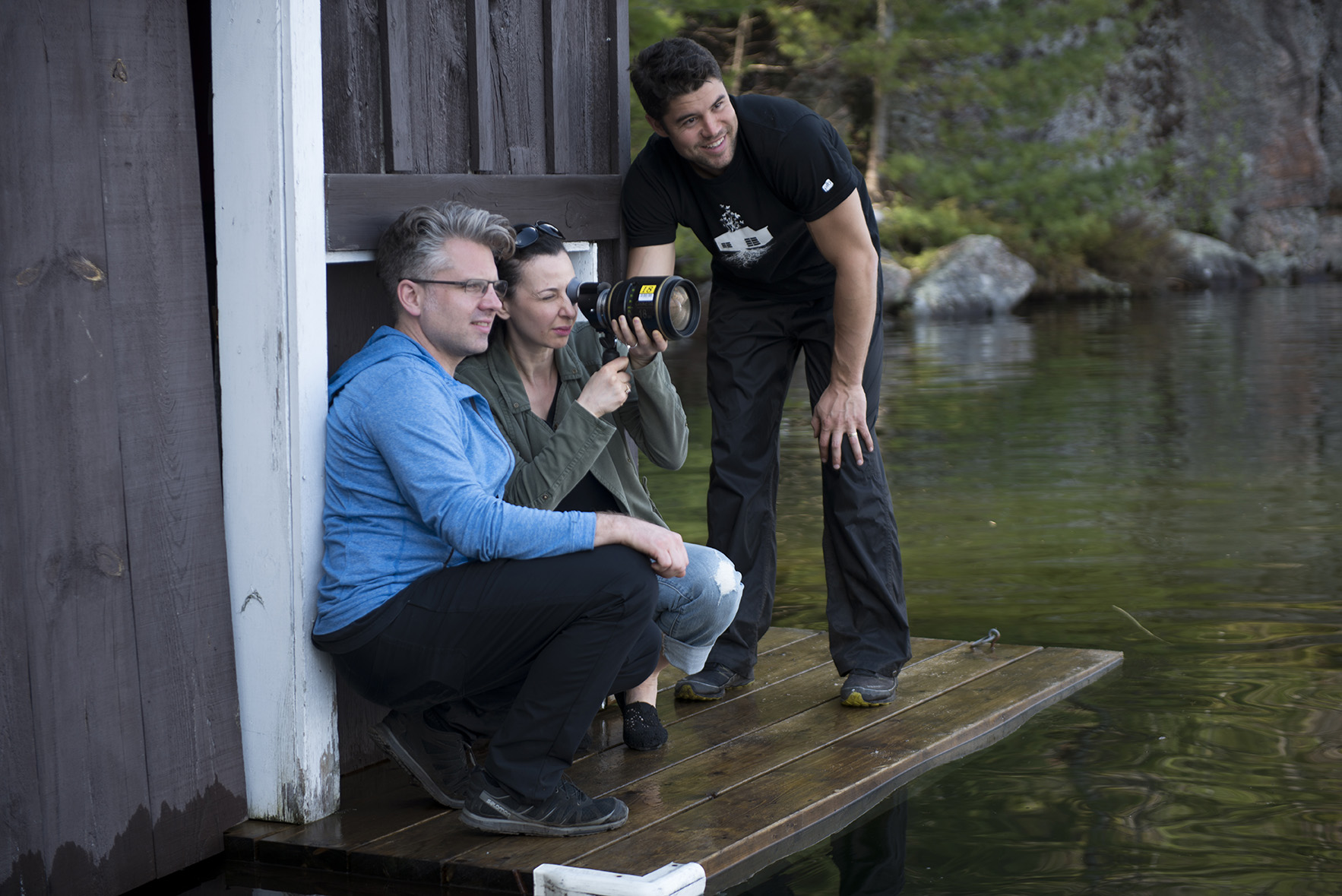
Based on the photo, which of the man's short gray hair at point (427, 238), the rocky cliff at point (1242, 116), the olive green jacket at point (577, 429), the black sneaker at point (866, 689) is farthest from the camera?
the rocky cliff at point (1242, 116)

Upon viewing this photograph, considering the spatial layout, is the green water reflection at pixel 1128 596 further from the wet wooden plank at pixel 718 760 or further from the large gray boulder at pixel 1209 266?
the large gray boulder at pixel 1209 266

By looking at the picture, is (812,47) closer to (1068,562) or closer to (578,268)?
(1068,562)

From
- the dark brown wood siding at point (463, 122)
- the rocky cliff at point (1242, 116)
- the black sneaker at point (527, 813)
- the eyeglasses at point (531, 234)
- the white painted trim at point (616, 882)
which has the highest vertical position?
the rocky cliff at point (1242, 116)

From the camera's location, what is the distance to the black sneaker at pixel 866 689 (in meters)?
3.65

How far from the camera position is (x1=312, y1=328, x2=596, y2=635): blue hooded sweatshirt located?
104 inches

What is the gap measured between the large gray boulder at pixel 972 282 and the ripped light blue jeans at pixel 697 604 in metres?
16.4

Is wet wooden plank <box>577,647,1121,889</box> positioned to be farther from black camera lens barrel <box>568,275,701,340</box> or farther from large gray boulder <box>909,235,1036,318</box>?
large gray boulder <box>909,235,1036,318</box>

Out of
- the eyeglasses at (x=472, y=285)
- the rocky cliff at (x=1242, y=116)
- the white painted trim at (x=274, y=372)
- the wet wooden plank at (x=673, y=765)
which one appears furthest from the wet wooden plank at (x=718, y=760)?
the rocky cliff at (x=1242, y=116)

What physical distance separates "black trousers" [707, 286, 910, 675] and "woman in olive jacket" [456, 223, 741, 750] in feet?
1.46

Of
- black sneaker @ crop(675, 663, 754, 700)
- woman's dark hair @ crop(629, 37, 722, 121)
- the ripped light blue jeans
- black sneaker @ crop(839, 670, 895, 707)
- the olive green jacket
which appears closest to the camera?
the olive green jacket

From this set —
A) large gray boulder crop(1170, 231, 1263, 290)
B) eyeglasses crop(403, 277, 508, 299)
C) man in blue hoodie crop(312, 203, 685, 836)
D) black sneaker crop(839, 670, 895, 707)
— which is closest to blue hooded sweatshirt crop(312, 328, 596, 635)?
man in blue hoodie crop(312, 203, 685, 836)

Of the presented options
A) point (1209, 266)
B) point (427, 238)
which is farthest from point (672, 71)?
point (1209, 266)

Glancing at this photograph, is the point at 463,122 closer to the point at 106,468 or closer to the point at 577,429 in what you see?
the point at 577,429

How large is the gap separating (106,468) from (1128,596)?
11.1 feet
